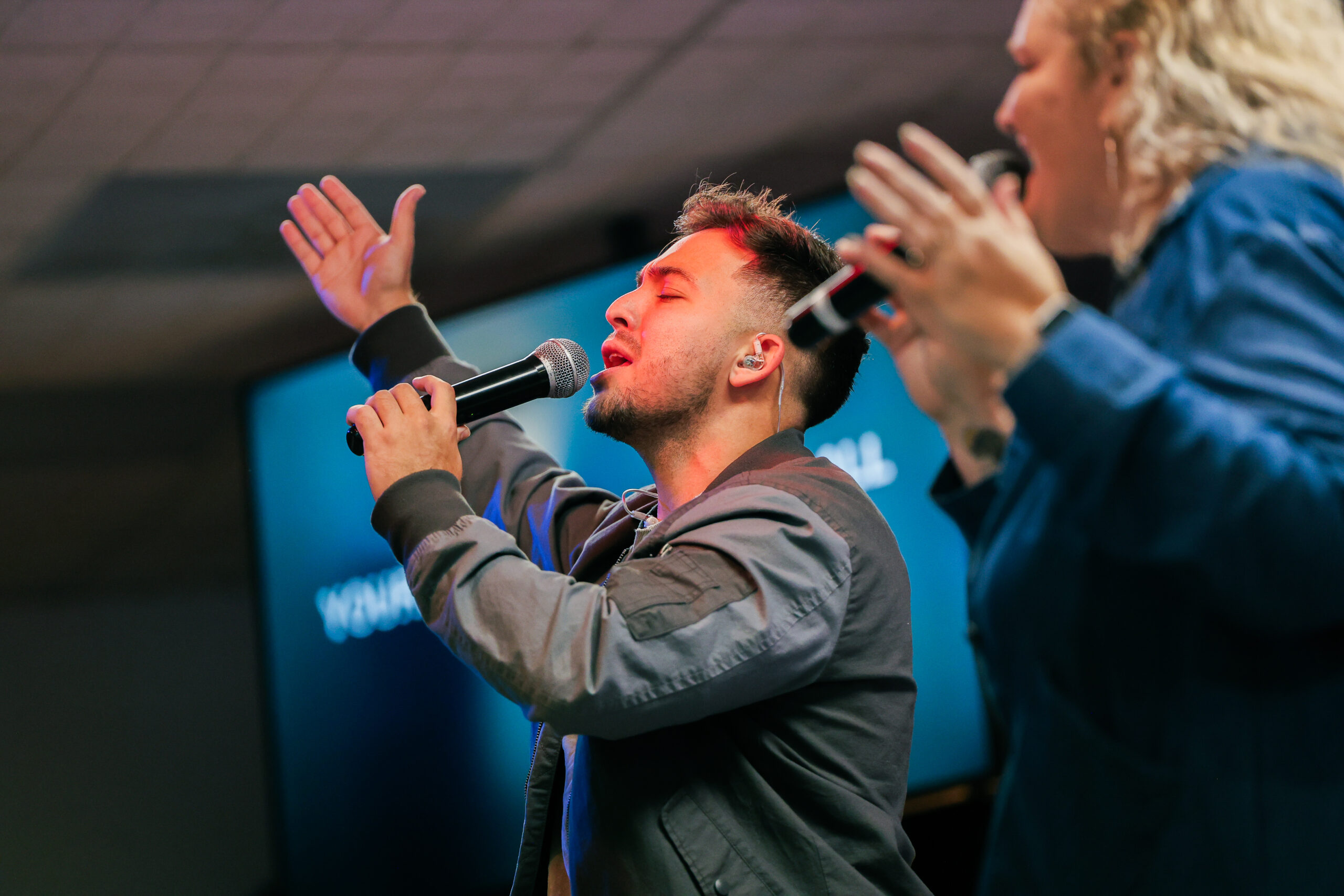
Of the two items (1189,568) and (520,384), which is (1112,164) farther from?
(520,384)

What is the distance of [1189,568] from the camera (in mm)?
825

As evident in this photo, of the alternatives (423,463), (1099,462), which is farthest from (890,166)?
(423,463)

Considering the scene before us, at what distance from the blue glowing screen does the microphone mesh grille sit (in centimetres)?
193

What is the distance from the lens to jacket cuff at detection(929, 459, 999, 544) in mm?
1078

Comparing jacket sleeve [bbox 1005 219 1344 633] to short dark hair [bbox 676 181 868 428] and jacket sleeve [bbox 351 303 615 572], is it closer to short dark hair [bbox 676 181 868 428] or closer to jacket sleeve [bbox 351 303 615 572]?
short dark hair [bbox 676 181 868 428]

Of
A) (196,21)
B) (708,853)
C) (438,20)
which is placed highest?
(196,21)

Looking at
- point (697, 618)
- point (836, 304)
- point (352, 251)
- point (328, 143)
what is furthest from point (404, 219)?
point (328, 143)

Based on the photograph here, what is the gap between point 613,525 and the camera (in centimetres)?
187

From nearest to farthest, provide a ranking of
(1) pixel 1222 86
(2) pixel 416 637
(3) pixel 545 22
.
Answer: (1) pixel 1222 86 → (3) pixel 545 22 → (2) pixel 416 637

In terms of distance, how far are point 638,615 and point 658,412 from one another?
51cm

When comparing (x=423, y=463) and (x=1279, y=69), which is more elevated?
(x=1279, y=69)

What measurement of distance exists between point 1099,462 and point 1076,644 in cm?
→ 17

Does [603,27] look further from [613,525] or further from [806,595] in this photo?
[806,595]

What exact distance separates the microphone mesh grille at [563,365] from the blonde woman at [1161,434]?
0.87 metres
